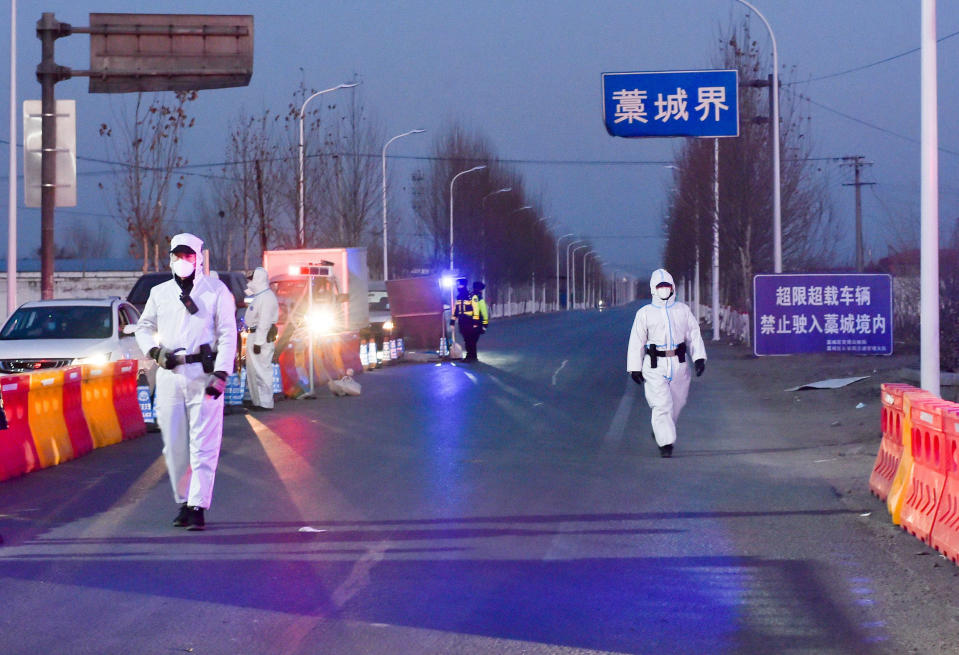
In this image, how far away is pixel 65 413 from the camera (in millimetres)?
12891

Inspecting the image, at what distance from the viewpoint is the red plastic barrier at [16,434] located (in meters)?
11.3

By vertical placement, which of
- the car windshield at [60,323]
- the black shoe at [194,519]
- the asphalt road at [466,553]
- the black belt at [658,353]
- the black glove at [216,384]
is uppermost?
the car windshield at [60,323]

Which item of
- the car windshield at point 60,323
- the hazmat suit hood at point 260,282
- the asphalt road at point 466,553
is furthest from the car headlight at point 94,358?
the asphalt road at point 466,553

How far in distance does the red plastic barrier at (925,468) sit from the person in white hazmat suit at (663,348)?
355 cm

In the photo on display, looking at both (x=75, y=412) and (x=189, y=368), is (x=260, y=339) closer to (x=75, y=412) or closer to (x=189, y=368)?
(x=75, y=412)

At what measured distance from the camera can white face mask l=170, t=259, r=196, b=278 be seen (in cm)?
857

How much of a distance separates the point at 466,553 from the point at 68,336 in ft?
38.2

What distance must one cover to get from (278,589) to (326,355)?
15.8 meters

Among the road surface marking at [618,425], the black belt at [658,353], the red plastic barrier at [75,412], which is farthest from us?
the road surface marking at [618,425]

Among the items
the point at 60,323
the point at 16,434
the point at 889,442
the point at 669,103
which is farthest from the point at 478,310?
the point at 889,442

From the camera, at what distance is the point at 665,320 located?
12312mm

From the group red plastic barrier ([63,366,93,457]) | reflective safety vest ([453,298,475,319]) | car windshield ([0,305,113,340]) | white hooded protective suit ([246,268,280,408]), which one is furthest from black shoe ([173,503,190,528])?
reflective safety vest ([453,298,475,319])

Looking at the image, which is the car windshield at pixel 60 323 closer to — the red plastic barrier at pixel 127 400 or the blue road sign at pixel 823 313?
the red plastic barrier at pixel 127 400

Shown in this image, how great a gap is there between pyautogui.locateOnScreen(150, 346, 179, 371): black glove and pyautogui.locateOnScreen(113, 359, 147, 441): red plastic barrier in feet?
20.0
